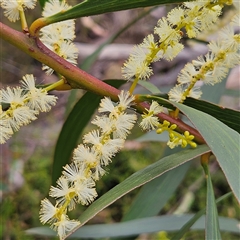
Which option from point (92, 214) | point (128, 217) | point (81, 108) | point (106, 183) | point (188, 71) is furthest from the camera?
point (106, 183)

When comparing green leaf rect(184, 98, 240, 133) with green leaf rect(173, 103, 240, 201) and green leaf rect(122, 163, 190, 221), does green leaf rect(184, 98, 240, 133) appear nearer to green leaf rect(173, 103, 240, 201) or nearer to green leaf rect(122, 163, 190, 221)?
green leaf rect(173, 103, 240, 201)

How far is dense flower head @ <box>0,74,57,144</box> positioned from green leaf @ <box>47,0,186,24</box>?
12 cm

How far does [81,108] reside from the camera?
863 mm

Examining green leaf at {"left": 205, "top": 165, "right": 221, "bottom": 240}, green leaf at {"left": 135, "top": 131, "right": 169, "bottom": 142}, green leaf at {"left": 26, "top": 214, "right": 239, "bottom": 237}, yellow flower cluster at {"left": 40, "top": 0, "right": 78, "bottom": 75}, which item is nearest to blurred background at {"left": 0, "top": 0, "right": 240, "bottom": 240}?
green leaf at {"left": 135, "top": 131, "right": 169, "bottom": 142}

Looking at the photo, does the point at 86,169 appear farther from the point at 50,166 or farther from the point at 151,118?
the point at 50,166

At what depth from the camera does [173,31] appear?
540 mm

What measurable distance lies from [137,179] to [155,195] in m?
0.43

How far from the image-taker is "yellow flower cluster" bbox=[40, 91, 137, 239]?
1.66ft

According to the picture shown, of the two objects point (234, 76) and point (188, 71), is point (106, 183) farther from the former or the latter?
point (188, 71)

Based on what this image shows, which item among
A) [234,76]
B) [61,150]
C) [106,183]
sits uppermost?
[234,76]

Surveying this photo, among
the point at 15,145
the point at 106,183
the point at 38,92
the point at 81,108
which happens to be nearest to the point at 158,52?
the point at 38,92

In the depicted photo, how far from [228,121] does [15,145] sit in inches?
58.8

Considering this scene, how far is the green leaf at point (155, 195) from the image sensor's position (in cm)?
97

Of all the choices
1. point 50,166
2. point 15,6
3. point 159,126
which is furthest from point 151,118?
point 50,166
